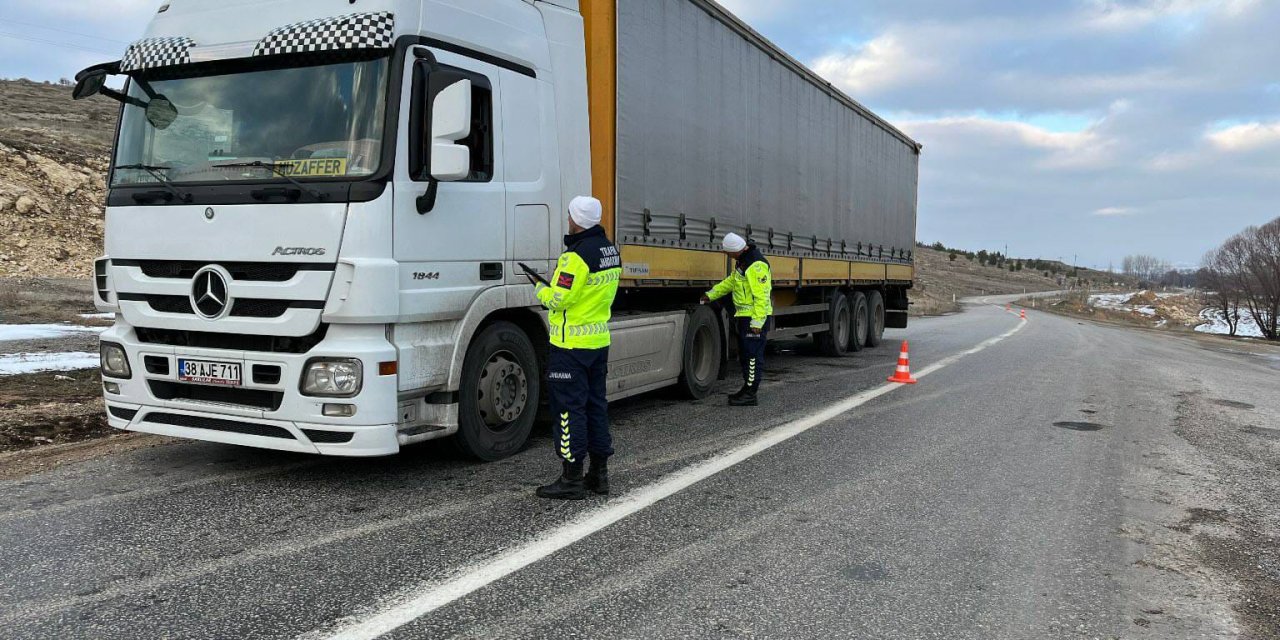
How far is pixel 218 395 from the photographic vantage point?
470 cm

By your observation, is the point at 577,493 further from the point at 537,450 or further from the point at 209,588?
the point at 209,588

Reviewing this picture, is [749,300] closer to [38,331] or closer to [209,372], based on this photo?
[209,372]

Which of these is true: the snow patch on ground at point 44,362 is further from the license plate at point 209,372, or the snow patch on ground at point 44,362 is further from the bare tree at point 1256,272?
the bare tree at point 1256,272

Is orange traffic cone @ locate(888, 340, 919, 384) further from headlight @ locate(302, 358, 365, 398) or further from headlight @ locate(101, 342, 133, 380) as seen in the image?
headlight @ locate(101, 342, 133, 380)

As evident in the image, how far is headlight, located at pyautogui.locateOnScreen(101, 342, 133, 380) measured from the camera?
4.93 meters

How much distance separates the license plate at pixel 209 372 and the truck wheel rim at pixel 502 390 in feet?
4.56

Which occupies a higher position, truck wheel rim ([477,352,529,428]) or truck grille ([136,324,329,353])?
truck grille ([136,324,329,353])

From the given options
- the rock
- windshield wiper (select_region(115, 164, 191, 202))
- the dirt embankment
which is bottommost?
the dirt embankment

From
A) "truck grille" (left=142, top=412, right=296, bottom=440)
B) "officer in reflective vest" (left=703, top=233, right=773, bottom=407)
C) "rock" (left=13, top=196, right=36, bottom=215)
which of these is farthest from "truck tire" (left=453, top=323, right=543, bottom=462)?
"rock" (left=13, top=196, right=36, bottom=215)

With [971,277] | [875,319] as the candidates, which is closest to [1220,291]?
[971,277]

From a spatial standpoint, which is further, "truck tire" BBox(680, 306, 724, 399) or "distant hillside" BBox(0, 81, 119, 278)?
"distant hillside" BBox(0, 81, 119, 278)

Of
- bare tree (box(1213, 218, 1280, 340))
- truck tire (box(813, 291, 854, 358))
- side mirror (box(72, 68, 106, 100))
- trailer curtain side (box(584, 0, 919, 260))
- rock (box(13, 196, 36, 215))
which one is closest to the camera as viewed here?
side mirror (box(72, 68, 106, 100))

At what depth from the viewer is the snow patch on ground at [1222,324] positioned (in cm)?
6003

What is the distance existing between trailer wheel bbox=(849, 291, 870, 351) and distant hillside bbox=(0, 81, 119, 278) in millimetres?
16241
